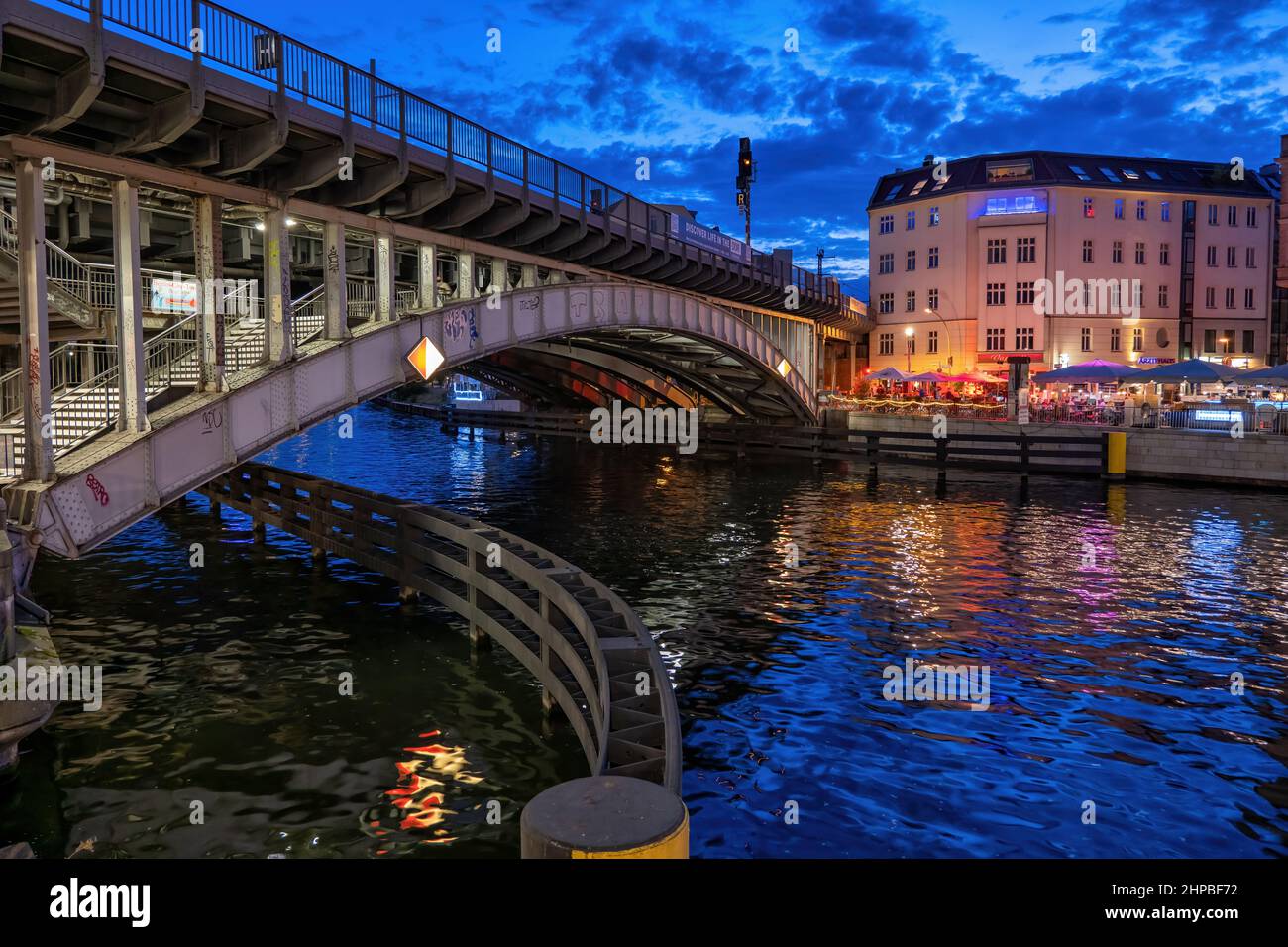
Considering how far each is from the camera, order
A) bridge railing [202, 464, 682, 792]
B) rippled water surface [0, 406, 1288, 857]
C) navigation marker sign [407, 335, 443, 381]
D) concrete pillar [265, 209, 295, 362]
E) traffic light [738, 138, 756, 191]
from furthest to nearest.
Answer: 1. traffic light [738, 138, 756, 191]
2. navigation marker sign [407, 335, 443, 381]
3. concrete pillar [265, 209, 295, 362]
4. rippled water surface [0, 406, 1288, 857]
5. bridge railing [202, 464, 682, 792]

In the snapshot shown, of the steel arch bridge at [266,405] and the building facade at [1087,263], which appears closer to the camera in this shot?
the steel arch bridge at [266,405]

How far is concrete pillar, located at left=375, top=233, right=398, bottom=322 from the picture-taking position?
20297 mm

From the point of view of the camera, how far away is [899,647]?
14750 mm

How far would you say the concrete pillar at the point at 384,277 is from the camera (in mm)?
20297

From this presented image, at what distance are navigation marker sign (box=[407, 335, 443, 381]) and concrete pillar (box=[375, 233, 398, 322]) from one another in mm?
824

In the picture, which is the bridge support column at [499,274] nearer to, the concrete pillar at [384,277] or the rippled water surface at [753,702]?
the concrete pillar at [384,277]

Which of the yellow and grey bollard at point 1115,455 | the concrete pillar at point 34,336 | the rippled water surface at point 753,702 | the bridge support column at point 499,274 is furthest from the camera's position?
the yellow and grey bollard at point 1115,455

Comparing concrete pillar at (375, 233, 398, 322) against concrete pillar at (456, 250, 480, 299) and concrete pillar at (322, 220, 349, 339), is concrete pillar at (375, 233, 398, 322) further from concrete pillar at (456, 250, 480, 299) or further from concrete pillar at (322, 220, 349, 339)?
concrete pillar at (456, 250, 480, 299)

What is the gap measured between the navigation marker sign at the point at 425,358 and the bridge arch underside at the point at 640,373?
1112 cm

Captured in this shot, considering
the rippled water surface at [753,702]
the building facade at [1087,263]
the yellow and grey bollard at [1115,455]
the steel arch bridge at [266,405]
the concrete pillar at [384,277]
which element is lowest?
the rippled water surface at [753,702]

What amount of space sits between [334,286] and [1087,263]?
67171 mm

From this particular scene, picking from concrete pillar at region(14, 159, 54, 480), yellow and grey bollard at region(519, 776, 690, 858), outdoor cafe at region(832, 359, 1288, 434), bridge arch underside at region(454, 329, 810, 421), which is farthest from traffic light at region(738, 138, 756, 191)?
yellow and grey bollard at region(519, 776, 690, 858)

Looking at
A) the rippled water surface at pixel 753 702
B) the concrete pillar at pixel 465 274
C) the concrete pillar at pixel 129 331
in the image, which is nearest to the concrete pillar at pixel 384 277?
the concrete pillar at pixel 465 274
